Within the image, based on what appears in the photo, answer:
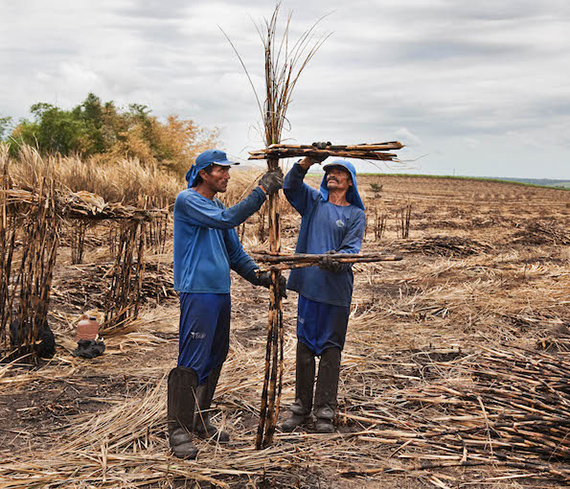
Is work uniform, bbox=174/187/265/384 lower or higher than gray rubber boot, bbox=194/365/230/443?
higher

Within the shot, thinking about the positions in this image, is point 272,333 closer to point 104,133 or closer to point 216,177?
point 216,177

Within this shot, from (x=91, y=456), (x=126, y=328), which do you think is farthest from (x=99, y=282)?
(x=91, y=456)

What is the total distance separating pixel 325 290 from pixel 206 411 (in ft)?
3.61

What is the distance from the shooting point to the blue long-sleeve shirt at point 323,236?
12.3 feet

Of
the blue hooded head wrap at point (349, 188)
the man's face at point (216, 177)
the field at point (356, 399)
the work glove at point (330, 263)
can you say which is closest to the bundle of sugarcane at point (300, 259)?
the work glove at point (330, 263)

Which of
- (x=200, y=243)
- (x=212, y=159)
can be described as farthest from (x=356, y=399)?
(x=212, y=159)

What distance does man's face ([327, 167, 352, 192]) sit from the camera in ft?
12.5

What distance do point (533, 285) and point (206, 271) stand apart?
6.52 meters

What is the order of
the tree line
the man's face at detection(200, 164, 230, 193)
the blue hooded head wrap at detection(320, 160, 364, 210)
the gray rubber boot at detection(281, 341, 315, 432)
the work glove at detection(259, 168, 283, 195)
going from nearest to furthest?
the work glove at detection(259, 168, 283, 195)
the man's face at detection(200, 164, 230, 193)
the blue hooded head wrap at detection(320, 160, 364, 210)
the gray rubber boot at detection(281, 341, 315, 432)
the tree line

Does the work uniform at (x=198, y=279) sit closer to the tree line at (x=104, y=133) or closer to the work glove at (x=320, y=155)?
the work glove at (x=320, y=155)

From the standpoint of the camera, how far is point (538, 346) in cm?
557

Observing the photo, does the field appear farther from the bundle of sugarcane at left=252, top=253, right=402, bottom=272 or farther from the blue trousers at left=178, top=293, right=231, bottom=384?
the bundle of sugarcane at left=252, top=253, right=402, bottom=272

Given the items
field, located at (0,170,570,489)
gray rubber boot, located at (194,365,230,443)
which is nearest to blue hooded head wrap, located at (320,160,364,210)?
gray rubber boot, located at (194,365,230,443)

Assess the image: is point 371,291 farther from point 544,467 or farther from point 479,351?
point 544,467
